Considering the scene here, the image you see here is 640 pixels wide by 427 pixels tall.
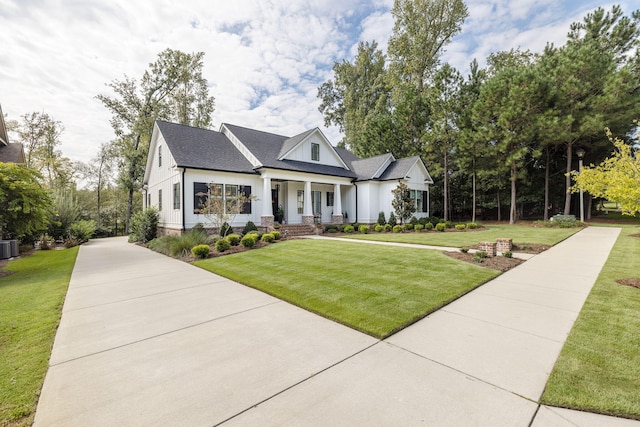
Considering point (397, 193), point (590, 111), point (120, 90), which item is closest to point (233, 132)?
point (397, 193)

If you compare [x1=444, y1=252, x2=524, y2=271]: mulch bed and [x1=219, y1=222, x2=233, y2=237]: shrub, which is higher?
[x1=219, y1=222, x2=233, y2=237]: shrub

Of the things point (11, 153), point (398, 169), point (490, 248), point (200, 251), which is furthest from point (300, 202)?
point (11, 153)

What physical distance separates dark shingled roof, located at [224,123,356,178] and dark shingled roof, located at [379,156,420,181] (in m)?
2.36

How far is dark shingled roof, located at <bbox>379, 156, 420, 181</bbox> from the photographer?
18.4 metres

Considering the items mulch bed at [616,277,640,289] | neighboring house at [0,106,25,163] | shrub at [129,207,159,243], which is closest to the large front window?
mulch bed at [616,277,640,289]

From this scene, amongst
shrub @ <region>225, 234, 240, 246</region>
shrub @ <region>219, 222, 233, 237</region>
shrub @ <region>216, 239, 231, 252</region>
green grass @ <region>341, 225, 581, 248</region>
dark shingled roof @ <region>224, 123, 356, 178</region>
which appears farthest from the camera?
dark shingled roof @ <region>224, 123, 356, 178</region>

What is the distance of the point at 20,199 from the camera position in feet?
28.9

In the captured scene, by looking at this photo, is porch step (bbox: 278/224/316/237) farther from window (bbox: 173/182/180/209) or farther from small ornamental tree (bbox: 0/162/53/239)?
small ornamental tree (bbox: 0/162/53/239)

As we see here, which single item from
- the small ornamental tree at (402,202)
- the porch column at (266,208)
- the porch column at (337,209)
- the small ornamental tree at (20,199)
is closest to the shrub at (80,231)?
the small ornamental tree at (20,199)

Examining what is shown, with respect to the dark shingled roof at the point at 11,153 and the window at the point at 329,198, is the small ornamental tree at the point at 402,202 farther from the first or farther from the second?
the dark shingled roof at the point at 11,153

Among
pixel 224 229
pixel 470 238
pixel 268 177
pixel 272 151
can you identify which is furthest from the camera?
pixel 272 151

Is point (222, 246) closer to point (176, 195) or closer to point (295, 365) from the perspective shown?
point (176, 195)

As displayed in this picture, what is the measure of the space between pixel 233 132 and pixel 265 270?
11838 millimetres

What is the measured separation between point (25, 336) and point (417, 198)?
20.0 metres
